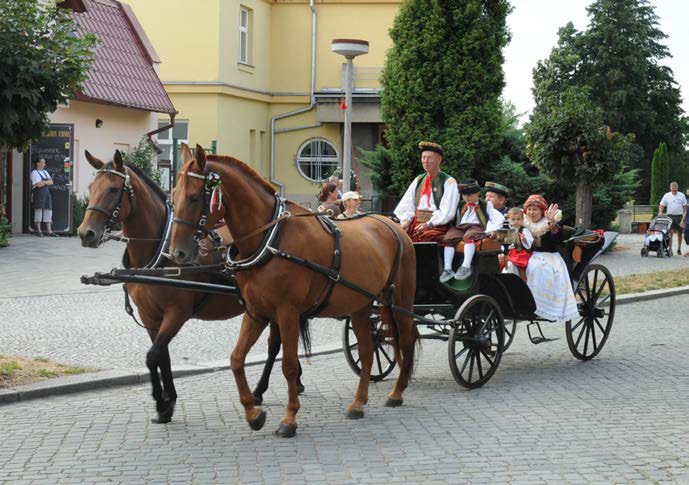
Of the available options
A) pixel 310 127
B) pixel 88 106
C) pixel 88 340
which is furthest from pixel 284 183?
pixel 88 340

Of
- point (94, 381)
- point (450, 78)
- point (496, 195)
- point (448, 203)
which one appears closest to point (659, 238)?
point (450, 78)

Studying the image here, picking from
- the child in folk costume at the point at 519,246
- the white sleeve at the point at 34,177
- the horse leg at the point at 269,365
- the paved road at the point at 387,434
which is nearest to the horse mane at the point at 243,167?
the horse leg at the point at 269,365

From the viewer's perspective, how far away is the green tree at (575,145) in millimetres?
22734

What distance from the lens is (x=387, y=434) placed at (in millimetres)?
7539

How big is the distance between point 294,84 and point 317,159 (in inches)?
112

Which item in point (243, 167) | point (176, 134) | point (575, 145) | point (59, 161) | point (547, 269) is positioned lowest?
point (547, 269)

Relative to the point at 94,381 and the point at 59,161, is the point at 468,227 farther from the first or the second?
the point at 59,161

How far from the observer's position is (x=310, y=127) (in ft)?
124

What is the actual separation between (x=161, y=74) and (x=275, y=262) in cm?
2797

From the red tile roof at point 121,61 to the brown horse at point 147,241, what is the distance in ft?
61.2

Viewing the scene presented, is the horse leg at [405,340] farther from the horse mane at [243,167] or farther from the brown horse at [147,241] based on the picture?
the horse mane at [243,167]

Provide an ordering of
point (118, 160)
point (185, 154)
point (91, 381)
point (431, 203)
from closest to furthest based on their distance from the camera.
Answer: point (185, 154) → point (118, 160) → point (91, 381) → point (431, 203)

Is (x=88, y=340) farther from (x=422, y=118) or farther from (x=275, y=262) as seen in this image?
(x=422, y=118)

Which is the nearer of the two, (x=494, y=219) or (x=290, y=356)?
(x=290, y=356)
